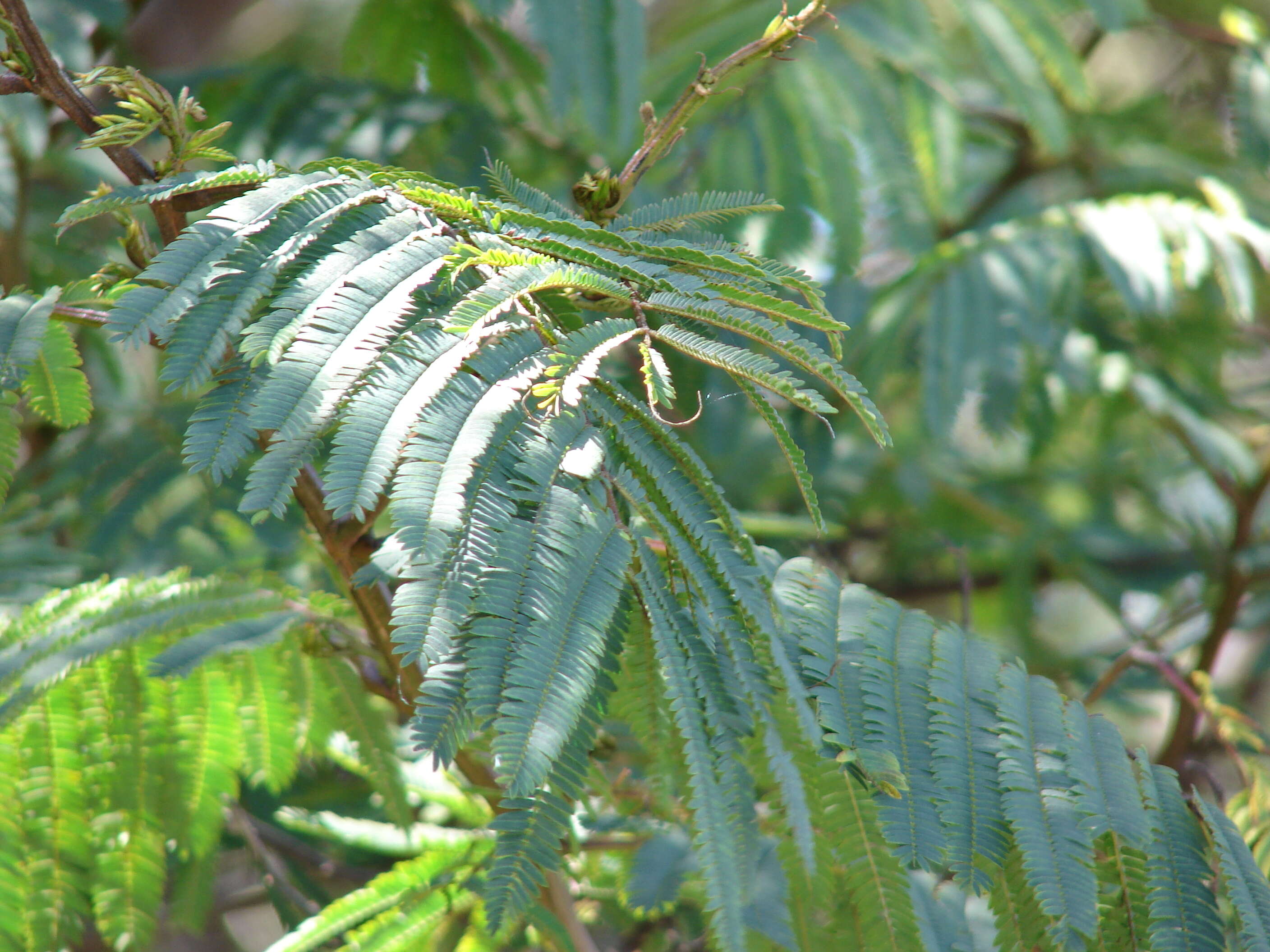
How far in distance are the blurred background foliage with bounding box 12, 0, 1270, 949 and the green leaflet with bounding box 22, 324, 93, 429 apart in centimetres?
61

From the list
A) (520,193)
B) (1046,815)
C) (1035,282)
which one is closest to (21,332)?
(520,193)

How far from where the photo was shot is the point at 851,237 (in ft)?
7.02

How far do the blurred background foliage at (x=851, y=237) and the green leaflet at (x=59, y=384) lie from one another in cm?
61

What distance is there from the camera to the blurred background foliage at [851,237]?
2.01 metres

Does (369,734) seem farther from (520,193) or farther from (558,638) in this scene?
(520,193)

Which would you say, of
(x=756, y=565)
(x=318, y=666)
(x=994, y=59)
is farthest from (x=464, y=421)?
(x=994, y=59)

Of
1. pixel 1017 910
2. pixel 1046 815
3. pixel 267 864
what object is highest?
pixel 1046 815

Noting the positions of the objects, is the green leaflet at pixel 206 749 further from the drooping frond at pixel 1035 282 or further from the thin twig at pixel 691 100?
the drooping frond at pixel 1035 282

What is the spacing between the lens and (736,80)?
220 cm

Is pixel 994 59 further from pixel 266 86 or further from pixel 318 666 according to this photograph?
pixel 318 666

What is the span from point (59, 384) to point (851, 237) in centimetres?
157

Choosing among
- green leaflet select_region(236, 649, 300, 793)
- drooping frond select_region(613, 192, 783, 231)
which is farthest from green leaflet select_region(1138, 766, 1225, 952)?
green leaflet select_region(236, 649, 300, 793)

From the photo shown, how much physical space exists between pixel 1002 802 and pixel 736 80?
169cm

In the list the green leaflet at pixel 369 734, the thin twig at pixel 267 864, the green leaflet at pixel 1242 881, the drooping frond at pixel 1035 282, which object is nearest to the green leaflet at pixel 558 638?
the green leaflet at pixel 369 734
